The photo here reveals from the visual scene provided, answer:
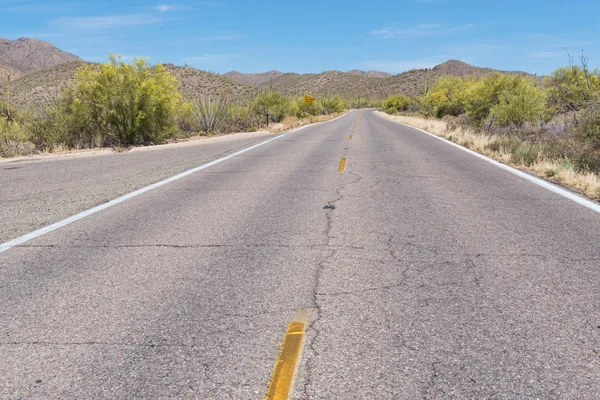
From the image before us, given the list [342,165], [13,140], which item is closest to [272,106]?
[13,140]

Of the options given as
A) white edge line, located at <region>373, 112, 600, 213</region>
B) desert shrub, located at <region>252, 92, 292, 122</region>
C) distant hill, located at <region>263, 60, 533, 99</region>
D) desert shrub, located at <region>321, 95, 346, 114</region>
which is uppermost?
distant hill, located at <region>263, 60, 533, 99</region>

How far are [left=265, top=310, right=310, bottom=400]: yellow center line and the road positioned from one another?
0.17 feet

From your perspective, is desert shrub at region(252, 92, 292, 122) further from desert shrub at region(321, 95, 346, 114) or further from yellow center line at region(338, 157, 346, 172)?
desert shrub at region(321, 95, 346, 114)

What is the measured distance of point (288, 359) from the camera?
10.7 feet

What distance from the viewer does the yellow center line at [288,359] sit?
2900 mm

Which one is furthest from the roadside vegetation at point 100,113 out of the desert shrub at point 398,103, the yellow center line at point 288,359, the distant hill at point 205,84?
the desert shrub at point 398,103

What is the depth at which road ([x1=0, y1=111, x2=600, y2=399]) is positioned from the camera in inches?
120

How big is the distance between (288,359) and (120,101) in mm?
18338

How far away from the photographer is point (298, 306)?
409 centimetres

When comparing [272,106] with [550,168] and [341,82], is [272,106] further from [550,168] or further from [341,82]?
[341,82]

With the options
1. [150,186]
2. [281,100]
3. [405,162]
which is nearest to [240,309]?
[150,186]

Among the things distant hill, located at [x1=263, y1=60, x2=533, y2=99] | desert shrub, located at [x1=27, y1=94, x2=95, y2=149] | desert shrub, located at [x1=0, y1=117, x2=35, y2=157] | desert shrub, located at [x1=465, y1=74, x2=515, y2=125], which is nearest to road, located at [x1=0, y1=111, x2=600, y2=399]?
desert shrub, located at [x1=0, y1=117, x2=35, y2=157]

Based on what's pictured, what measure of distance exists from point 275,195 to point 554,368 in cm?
623

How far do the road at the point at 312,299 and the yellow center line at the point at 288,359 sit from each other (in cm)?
5
